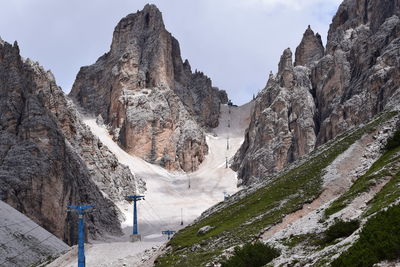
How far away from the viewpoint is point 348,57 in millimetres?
137750

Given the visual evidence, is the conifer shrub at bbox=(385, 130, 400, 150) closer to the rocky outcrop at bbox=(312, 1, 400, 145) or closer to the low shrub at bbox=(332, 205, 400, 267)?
the low shrub at bbox=(332, 205, 400, 267)

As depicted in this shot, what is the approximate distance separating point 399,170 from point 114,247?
32245 millimetres

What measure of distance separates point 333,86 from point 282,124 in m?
20.6

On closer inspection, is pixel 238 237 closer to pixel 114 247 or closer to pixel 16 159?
pixel 114 247

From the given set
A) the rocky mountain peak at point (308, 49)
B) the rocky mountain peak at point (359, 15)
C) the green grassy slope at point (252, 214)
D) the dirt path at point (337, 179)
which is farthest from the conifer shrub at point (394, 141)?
the rocky mountain peak at point (308, 49)

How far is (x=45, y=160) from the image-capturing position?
107625mm

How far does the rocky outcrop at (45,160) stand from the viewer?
3996 inches

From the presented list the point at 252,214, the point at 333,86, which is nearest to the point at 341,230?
the point at 252,214

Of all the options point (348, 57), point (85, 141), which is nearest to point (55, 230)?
point (85, 141)

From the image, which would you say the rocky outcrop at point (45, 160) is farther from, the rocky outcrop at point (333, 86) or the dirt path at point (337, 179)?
the dirt path at point (337, 179)

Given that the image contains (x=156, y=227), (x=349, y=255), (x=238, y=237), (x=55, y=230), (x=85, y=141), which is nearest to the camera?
(x=349, y=255)

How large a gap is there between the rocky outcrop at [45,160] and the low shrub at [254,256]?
77908mm

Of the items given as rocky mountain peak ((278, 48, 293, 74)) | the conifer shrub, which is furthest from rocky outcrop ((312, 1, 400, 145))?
the conifer shrub

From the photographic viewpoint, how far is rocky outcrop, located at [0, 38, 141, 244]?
333ft
